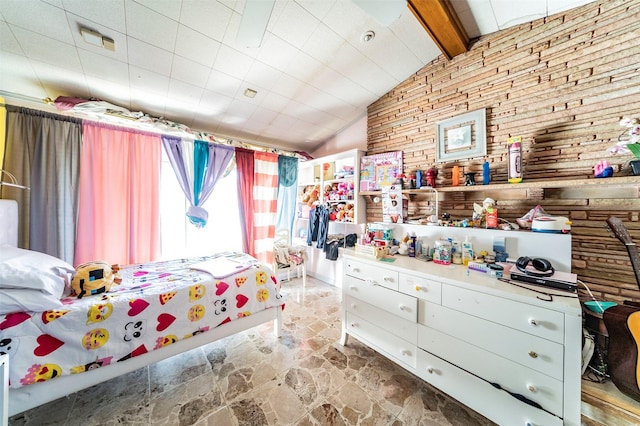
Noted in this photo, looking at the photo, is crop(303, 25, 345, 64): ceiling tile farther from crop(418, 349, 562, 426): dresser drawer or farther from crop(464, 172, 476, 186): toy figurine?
crop(418, 349, 562, 426): dresser drawer

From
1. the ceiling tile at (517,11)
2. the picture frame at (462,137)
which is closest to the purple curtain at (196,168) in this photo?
the picture frame at (462,137)

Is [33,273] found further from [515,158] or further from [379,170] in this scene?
[515,158]

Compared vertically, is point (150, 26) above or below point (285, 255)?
above

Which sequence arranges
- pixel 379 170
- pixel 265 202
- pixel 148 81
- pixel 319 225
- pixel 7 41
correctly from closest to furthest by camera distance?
pixel 7 41 → pixel 148 81 → pixel 379 170 → pixel 319 225 → pixel 265 202

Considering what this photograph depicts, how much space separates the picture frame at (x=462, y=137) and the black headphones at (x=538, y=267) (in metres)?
1.02

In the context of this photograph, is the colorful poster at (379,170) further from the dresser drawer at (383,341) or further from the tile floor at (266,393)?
the tile floor at (266,393)

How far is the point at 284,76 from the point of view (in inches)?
85.4

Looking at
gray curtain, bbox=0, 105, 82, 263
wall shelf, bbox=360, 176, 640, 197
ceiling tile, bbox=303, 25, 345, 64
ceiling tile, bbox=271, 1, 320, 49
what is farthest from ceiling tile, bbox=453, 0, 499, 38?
gray curtain, bbox=0, 105, 82, 263

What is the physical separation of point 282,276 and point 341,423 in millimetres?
2562

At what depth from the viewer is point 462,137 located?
6.68 feet

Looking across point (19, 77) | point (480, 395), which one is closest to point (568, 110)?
point (480, 395)

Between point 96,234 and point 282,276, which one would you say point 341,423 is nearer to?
point 282,276

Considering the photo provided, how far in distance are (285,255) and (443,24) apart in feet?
10.1

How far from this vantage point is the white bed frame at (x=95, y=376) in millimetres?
1121
